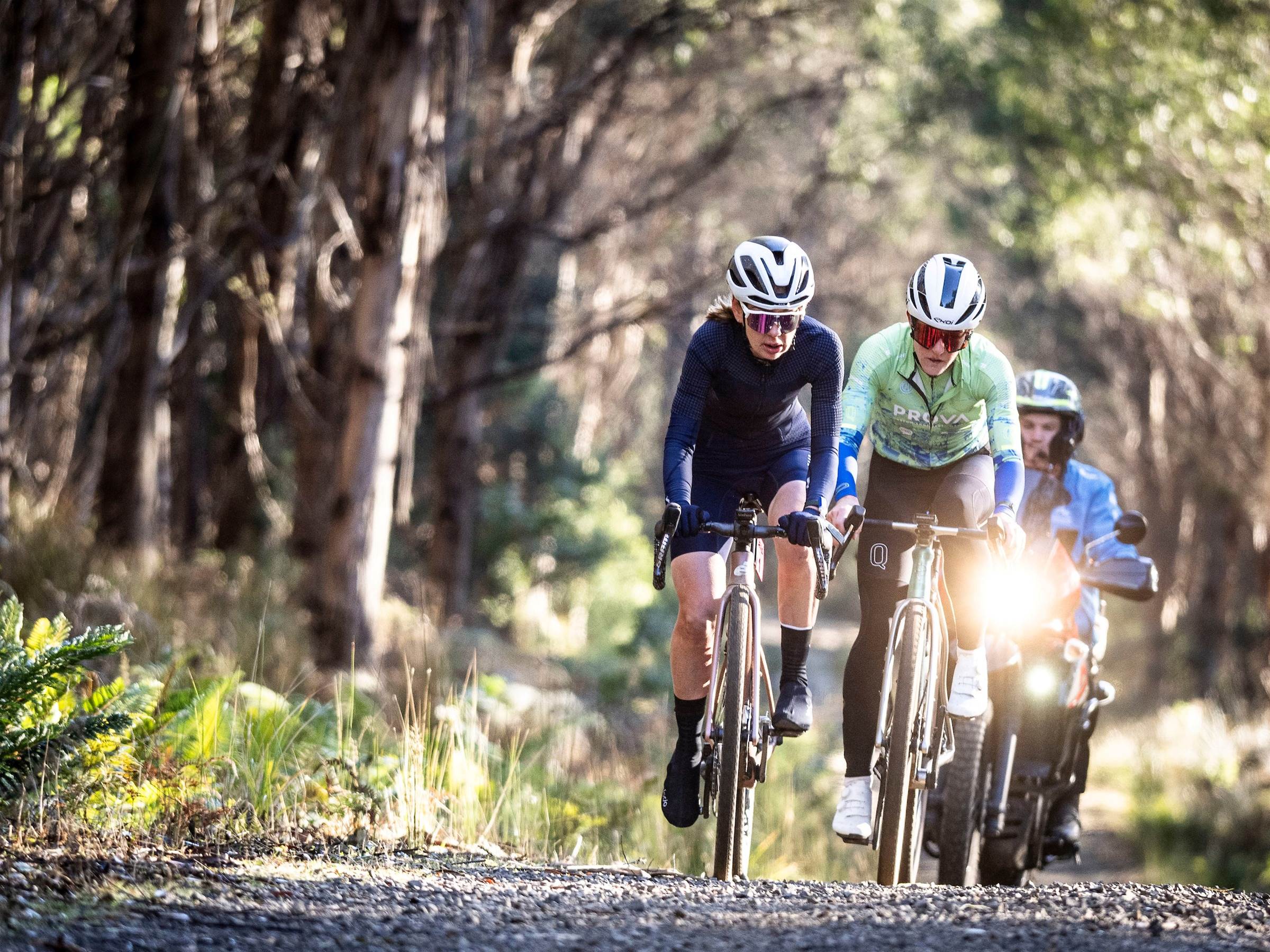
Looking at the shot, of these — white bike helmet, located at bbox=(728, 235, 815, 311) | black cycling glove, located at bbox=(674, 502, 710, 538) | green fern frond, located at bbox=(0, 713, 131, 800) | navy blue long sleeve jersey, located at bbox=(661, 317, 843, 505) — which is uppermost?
white bike helmet, located at bbox=(728, 235, 815, 311)

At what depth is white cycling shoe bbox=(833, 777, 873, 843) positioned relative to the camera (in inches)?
253

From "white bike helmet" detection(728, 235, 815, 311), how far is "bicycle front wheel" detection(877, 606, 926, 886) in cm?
139

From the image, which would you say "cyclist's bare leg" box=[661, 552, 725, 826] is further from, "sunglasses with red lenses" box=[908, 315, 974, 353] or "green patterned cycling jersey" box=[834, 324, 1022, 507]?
"sunglasses with red lenses" box=[908, 315, 974, 353]

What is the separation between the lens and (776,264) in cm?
613

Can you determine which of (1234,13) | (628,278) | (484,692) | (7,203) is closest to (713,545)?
(484,692)

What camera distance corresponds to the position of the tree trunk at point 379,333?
11.2 metres

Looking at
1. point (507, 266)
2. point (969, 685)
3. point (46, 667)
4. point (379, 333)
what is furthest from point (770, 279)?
point (507, 266)

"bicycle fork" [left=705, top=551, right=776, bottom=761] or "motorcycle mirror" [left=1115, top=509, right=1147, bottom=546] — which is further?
"motorcycle mirror" [left=1115, top=509, right=1147, bottom=546]

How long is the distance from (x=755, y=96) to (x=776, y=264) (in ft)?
65.3

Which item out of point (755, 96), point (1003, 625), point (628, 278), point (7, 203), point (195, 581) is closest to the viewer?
point (1003, 625)

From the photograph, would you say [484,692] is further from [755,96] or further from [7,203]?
[755,96]

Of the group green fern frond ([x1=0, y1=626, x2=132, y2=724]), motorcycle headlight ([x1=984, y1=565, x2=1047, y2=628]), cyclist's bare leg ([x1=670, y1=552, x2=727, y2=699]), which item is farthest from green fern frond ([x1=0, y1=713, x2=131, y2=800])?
motorcycle headlight ([x1=984, y1=565, x2=1047, y2=628])

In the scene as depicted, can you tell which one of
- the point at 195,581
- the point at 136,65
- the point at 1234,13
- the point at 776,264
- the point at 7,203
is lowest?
the point at 195,581

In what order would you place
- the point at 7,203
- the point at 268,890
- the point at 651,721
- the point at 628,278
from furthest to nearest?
1. the point at 628,278
2. the point at 651,721
3. the point at 7,203
4. the point at 268,890
